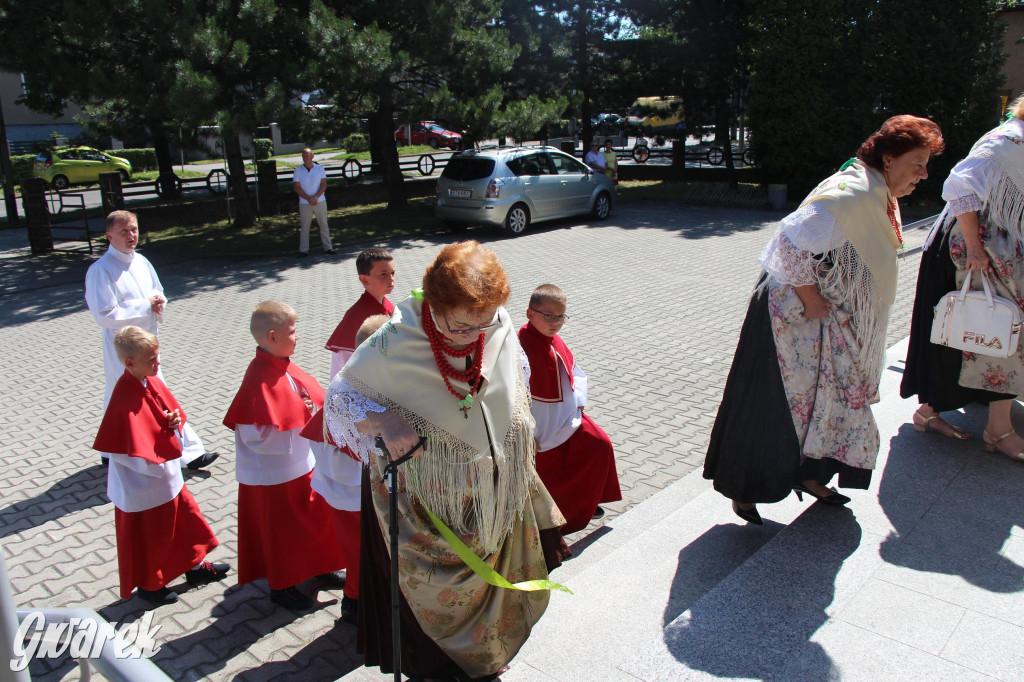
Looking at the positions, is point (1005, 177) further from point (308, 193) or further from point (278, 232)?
point (278, 232)

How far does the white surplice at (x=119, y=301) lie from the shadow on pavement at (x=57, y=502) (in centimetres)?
28

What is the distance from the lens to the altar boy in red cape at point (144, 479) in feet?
12.5

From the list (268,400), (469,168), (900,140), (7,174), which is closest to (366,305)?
(268,400)

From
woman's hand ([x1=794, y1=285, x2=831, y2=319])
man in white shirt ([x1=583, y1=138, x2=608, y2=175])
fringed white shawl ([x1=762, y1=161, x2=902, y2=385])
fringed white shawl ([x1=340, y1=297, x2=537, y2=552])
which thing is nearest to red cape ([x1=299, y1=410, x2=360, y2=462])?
fringed white shawl ([x1=340, y1=297, x2=537, y2=552])

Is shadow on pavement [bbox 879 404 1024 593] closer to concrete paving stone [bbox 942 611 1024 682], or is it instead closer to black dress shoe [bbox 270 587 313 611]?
concrete paving stone [bbox 942 611 1024 682]

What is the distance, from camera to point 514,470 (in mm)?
2803

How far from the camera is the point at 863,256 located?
3.54m

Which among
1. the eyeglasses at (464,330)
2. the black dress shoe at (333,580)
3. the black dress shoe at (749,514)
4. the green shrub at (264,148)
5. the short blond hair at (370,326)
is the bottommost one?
the black dress shoe at (333,580)

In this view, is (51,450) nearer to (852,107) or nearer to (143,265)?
(143,265)

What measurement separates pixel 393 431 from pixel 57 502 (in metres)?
3.71

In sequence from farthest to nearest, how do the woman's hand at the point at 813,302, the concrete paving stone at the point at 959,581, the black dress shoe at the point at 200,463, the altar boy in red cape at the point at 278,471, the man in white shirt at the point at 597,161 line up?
1. the man in white shirt at the point at 597,161
2. the black dress shoe at the point at 200,463
3. the altar boy in red cape at the point at 278,471
4. the woman's hand at the point at 813,302
5. the concrete paving stone at the point at 959,581

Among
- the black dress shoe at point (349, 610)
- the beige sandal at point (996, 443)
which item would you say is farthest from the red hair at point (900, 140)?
the black dress shoe at point (349, 610)

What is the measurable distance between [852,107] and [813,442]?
16813 mm

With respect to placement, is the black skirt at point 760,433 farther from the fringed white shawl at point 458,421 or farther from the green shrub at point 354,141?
the green shrub at point 354,141
